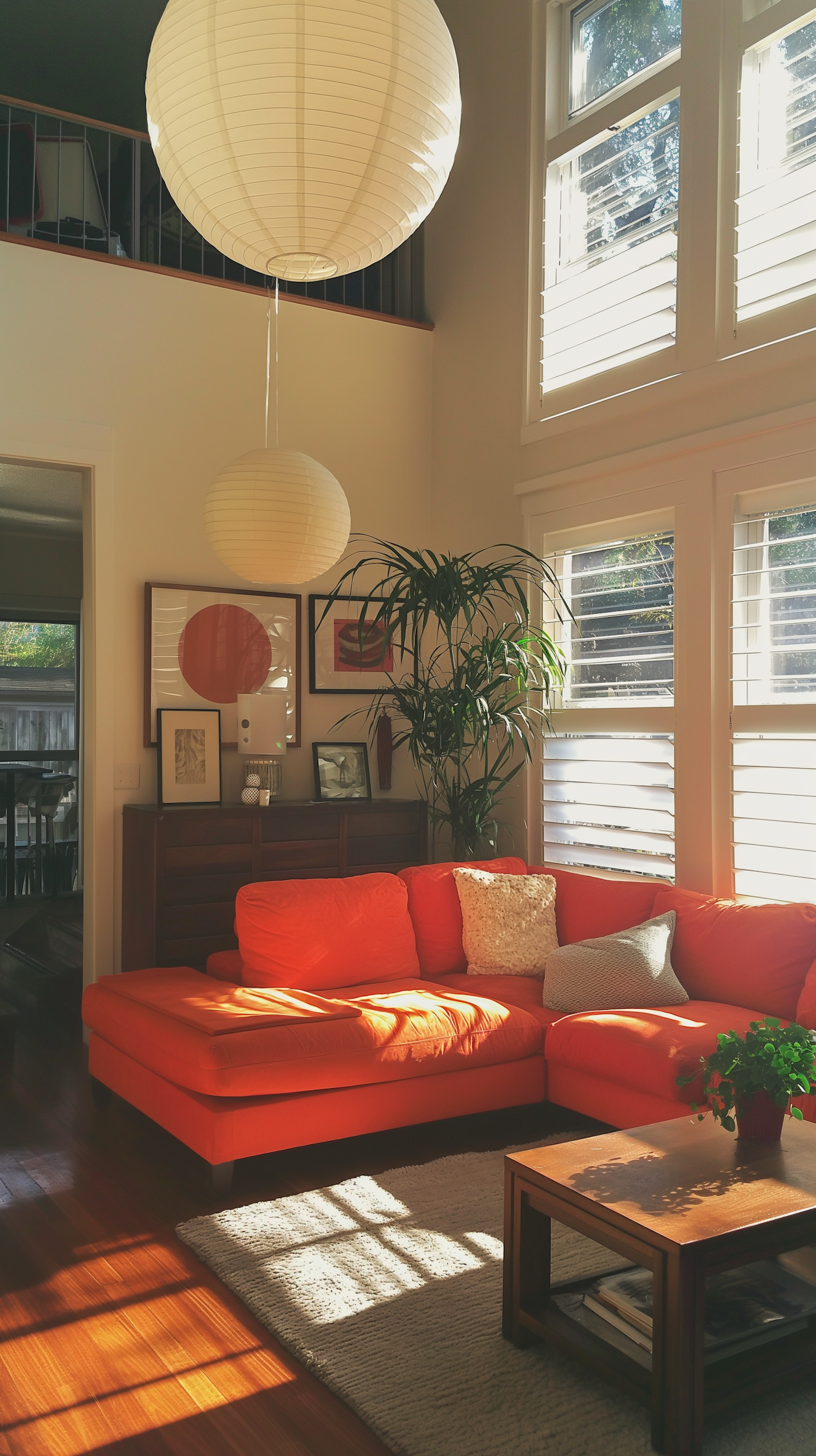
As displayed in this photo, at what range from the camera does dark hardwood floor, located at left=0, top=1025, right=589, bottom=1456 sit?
2.19m

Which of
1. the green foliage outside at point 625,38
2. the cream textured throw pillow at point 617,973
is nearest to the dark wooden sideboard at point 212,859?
the cream textured throw pillow at point 617,973

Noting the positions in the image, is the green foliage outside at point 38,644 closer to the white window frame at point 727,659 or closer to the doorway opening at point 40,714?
the doorway opening at point 40,714

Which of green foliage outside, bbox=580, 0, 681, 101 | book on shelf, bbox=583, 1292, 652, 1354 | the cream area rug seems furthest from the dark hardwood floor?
green foliage outside, bbox=580, 0, 681, 101

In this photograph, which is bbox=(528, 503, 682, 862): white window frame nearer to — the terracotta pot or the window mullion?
the window mullion

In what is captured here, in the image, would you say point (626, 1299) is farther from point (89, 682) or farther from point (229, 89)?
point (89, 682)

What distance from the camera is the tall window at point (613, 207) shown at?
4.57 metres

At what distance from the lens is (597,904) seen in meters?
4.45

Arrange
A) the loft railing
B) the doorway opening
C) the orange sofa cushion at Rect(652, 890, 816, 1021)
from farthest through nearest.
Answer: the doorway opening → the loft railing → the orange sofa cushion at Rect(652, 890, 816, 1021)

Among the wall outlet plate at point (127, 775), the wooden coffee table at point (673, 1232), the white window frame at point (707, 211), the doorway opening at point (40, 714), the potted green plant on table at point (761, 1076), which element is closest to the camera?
the wooden coffee table at point (673, 1232)

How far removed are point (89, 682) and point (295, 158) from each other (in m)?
3.69

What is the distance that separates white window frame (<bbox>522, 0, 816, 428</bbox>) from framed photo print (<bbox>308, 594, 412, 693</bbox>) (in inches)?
64.8

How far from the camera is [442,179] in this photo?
1.87 m

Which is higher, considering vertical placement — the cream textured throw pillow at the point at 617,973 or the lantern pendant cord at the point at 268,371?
the lantern pendant cord at the point at 268,371

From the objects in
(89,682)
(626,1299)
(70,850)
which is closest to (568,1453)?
(626,1299)
